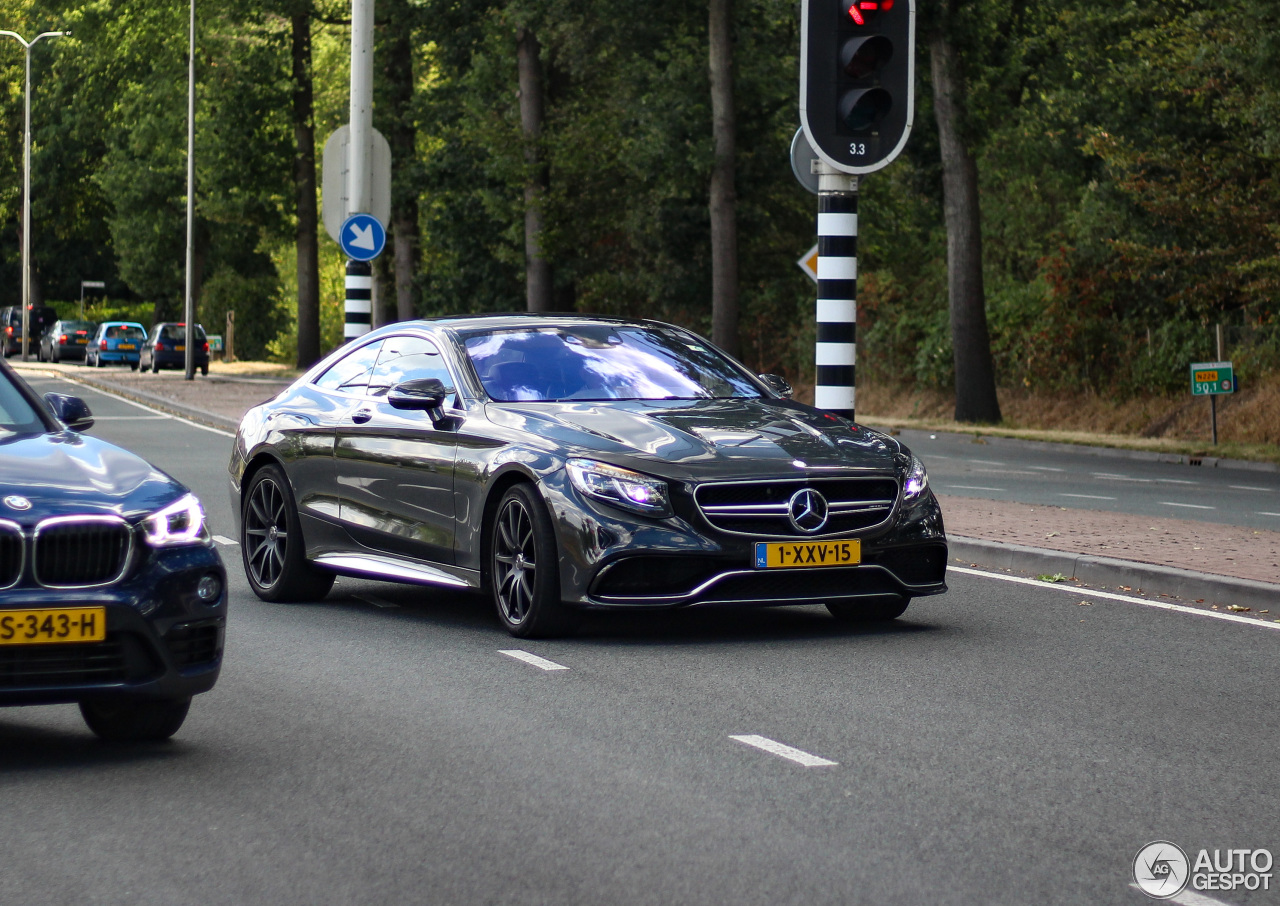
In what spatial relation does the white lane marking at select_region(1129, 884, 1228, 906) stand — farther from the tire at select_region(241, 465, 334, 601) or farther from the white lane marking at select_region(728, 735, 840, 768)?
the tire at select_region(241, 465, 334, 601)

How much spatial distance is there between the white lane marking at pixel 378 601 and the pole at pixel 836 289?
4.55 meters

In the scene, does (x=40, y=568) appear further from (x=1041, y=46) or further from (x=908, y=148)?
(x=908, y=148)

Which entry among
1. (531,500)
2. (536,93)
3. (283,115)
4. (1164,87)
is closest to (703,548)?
(531,500)

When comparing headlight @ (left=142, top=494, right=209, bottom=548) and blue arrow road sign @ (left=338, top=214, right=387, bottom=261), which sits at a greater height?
blue arrow road sign @ (left=338, top=214, right=387, bottom=261)

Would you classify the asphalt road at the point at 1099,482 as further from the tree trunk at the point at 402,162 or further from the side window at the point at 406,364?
the tree trunk at the point at 402,162

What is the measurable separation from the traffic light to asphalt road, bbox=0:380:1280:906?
5.12m

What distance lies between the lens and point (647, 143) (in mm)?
38688

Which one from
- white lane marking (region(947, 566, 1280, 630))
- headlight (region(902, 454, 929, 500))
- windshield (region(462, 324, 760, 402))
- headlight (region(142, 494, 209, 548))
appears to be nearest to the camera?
headlight (region(142, 494, 209, 548))

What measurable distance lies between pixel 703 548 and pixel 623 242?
37909 millimetres

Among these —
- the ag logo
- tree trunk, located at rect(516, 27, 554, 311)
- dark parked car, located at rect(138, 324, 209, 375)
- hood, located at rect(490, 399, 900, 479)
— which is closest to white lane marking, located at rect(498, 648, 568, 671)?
hood, located at rect(490, 399, 900, 479)

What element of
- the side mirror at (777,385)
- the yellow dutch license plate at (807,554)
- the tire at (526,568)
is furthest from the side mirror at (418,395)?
the yellow dutch license plate at (807,554)

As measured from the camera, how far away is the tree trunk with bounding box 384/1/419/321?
4925 cm

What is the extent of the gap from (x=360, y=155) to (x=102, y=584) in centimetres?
1525

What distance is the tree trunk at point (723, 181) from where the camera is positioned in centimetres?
3662
